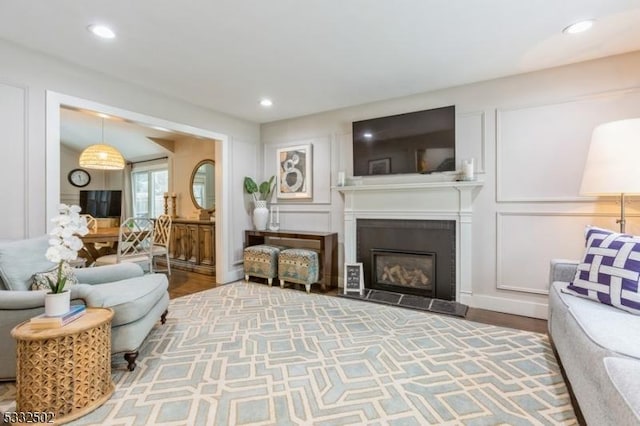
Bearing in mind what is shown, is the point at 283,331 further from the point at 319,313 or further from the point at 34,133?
the point at 34,133

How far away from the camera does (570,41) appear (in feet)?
7.75

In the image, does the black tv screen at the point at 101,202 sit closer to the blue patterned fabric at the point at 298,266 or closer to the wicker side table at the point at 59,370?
the blue patterned fabric at the point at 298,266

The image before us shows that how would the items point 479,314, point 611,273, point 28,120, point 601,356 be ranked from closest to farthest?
point 601,356 < point 611,273 < point 28,120 < point 479,314

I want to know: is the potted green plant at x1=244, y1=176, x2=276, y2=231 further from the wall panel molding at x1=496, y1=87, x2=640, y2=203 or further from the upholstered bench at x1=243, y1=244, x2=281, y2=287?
the wall panel molding at x1=496, y1=87, x2=640, y2=203

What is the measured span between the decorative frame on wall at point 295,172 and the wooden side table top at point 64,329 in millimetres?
2991

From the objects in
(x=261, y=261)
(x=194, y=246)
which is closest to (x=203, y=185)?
(x=194, y=246)

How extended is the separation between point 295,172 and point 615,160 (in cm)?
342

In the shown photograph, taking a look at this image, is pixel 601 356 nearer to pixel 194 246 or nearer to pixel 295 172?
pixel 295 172

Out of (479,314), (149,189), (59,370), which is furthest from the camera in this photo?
(149,189)

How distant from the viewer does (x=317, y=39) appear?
2.33 meters

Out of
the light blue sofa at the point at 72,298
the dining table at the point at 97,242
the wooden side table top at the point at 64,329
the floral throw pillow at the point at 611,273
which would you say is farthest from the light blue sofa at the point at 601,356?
the dining table at the point at 97,242

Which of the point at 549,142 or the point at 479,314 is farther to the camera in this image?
the point at 479,314

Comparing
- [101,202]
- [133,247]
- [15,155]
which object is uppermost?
[15,155]

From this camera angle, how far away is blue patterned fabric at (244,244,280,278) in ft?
13.2
